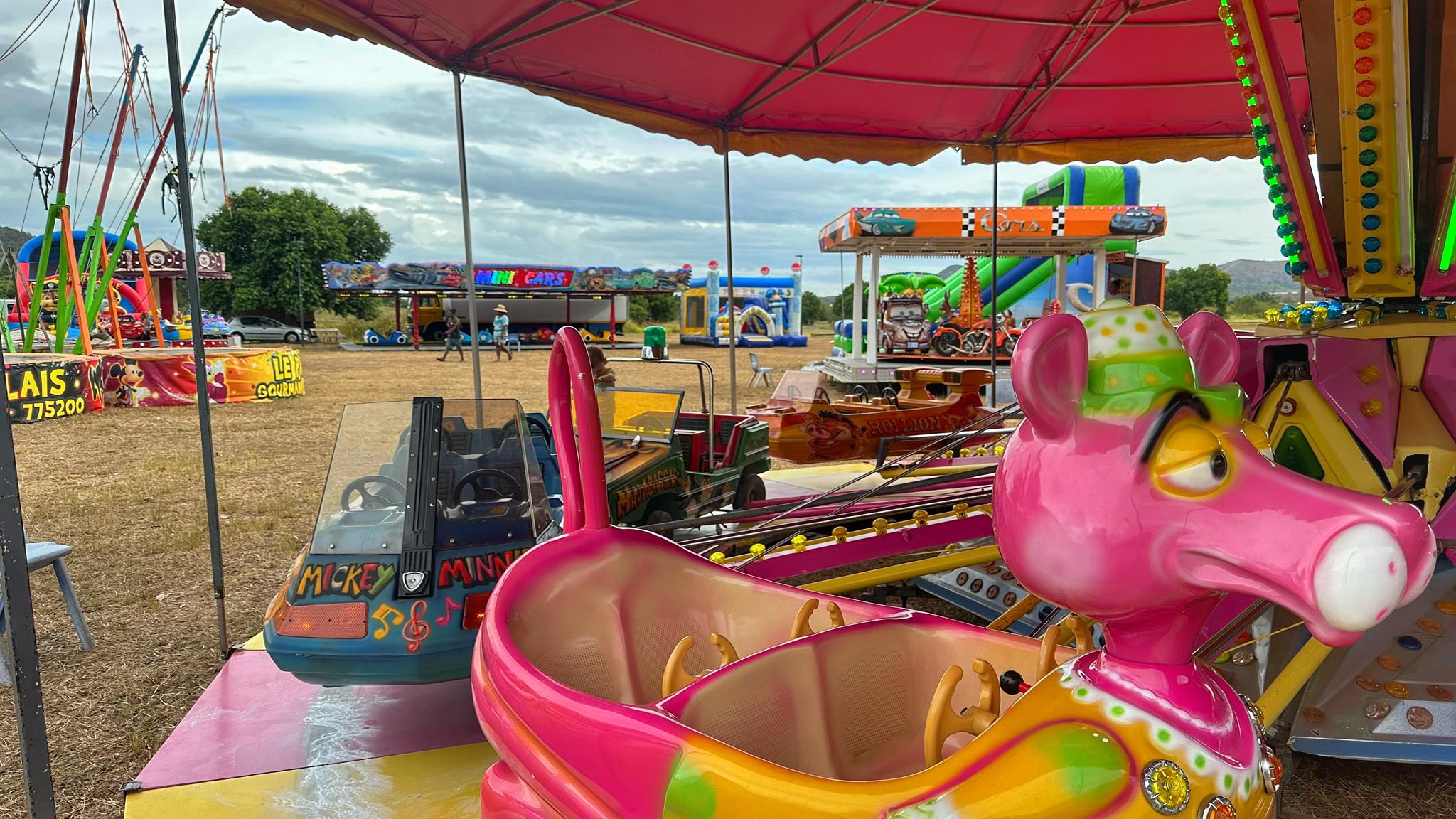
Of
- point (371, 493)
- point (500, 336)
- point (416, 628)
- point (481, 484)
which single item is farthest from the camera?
point (500, 336)

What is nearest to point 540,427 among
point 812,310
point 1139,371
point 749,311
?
point 1139,371

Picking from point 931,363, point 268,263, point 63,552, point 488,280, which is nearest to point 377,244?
point 268,263

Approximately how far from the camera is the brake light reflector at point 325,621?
9.16 feet

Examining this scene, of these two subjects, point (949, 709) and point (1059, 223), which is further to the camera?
point (1059, 223)

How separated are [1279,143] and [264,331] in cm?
3367

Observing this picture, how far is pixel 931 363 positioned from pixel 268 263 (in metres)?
31.5

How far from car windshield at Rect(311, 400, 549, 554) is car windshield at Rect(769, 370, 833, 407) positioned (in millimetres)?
4406

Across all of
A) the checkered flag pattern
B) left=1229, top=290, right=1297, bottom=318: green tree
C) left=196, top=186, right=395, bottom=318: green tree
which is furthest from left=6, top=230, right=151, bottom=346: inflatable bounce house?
left=1229, top=290, right=1297, bottom=318: green tree

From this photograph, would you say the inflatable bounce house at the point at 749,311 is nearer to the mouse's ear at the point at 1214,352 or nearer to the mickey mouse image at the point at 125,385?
the mickey mouse image at the point at 125,385

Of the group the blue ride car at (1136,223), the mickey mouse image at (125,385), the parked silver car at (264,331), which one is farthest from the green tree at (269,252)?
the blue ride car at (1136,223)

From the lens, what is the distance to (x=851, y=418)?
7570 millimetres

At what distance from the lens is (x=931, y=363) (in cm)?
1695

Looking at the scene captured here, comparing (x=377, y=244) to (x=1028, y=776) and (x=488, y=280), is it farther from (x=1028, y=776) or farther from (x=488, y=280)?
(x=1028, y=776)

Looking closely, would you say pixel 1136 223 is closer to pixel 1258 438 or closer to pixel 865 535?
pixel 865 535
